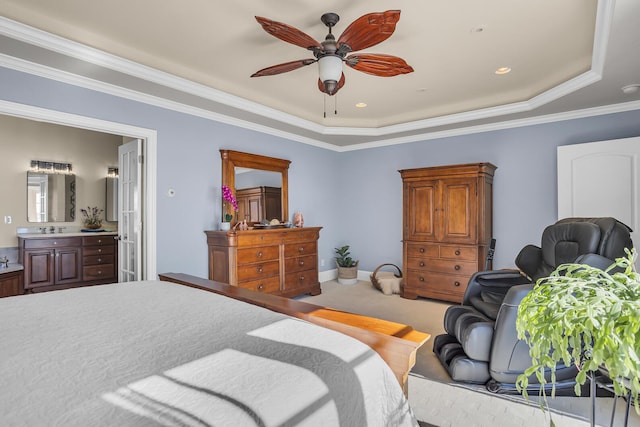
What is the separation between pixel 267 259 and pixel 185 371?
331 centimetres

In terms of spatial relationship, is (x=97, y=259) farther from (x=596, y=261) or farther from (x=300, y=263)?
(x=596, y=261)

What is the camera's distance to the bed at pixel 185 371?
0.70m

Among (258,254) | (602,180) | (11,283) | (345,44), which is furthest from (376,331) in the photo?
(11,283)

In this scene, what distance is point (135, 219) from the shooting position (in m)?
3.59

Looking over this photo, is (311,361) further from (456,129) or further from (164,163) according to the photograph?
(456,129)

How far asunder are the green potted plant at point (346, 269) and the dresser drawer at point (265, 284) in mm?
1582

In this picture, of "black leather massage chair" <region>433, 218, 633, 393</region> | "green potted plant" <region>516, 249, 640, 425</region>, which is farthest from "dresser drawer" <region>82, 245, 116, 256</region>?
"green potted plant" <region>516, 249, 640, 425</region>

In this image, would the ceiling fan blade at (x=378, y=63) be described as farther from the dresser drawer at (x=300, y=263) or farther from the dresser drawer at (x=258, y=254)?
the dresser drawer at (x=300, y=263)

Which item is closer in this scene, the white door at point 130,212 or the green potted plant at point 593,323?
the green potted plant at point 593,323

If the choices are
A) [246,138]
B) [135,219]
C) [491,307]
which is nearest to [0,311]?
[135,219]

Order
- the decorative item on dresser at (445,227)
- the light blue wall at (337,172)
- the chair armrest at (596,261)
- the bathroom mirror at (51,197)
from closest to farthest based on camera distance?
the chair armrest at (596,261) → the light blue wall at (337,172) → the decorative item on dresser at (445,227) → the bathroom mirror at (51,197)

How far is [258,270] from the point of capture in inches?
158

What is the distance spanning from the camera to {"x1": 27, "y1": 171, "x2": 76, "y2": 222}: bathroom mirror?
4.95m

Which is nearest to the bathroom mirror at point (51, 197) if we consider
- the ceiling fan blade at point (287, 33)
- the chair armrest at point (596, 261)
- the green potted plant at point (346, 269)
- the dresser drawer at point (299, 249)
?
the dresser drawer at point (299, 249)
